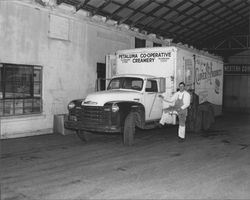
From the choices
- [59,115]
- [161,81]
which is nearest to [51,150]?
[59,115]

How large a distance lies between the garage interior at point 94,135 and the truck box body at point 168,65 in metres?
1.86

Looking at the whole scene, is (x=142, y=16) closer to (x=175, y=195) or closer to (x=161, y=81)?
(x=161, y=81)

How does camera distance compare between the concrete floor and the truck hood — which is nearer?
the concrete floor

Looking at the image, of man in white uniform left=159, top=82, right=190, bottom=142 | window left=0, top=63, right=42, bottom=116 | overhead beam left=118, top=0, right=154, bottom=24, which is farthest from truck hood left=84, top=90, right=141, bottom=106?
overhead beam left=118, top=0, right=154, bottom=24

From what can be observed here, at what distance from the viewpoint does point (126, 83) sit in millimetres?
11398

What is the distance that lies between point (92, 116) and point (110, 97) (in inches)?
31.5

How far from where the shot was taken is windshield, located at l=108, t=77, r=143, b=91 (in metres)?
11.2

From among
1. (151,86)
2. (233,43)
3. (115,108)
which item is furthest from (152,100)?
(233,43)

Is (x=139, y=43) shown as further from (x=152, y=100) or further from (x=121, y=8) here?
(x=152, y=100)

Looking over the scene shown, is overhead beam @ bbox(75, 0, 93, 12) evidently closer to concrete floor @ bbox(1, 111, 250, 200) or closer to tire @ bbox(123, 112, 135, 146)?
concrete floor @ bbox(1, 111, 250, 200)

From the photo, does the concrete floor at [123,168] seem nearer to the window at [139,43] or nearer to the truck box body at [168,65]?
the truck box body at [168,65]

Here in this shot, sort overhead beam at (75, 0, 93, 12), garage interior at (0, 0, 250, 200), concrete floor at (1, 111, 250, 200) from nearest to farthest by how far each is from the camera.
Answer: concrete floor at (1, 111, 250, 200), garage interior at (0, 0, 250, 200), overhead beam at (75, 0, 93, 12)

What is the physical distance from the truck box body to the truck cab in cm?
49

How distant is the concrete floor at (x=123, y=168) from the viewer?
18.8 ft
